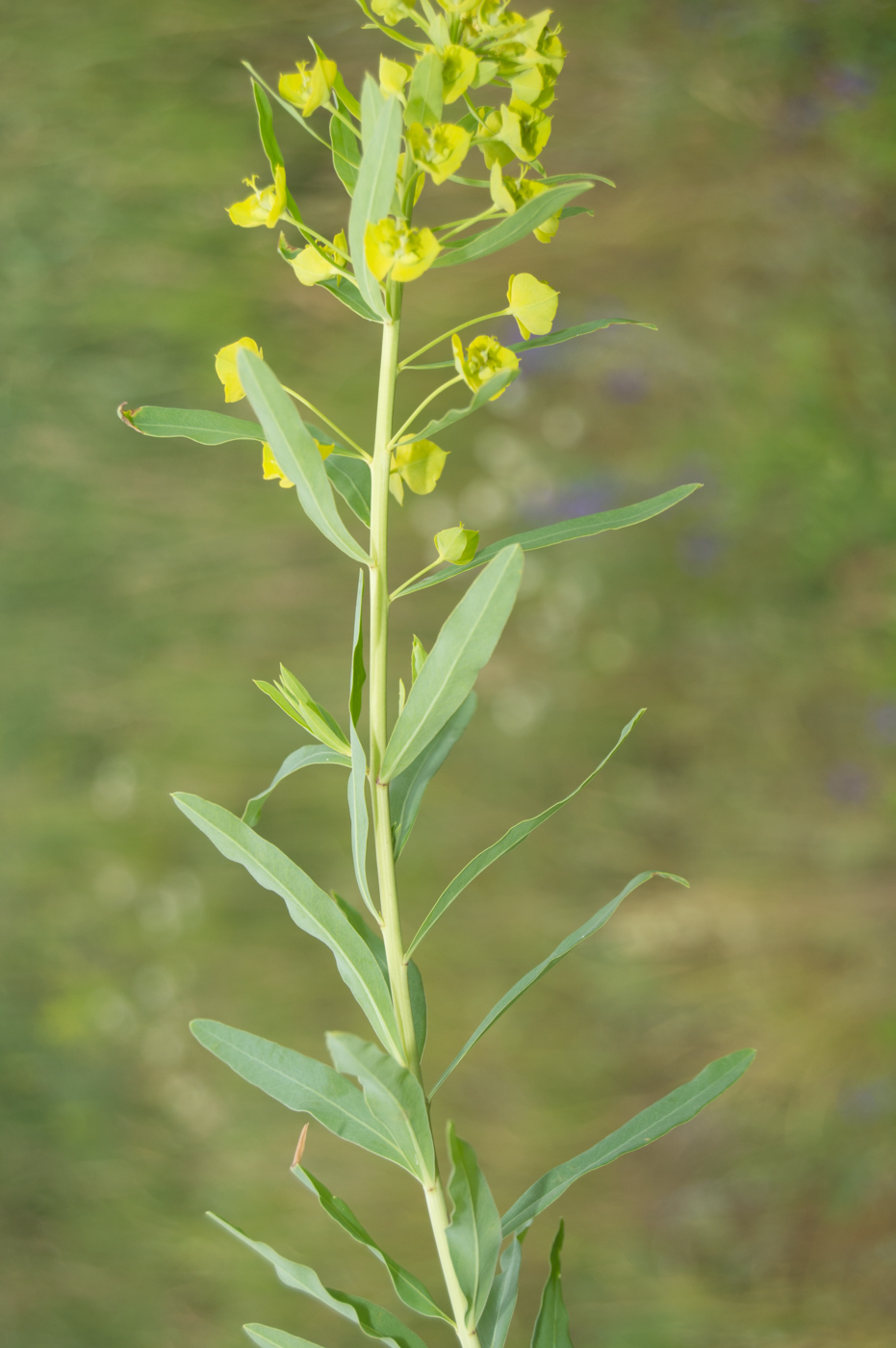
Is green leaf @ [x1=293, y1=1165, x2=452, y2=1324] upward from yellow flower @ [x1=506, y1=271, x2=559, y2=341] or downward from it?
downward

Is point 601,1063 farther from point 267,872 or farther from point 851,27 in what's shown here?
point 851,27

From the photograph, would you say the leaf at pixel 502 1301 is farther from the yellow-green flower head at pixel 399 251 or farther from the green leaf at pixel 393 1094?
the yellow-green flower head at pixel 399 251

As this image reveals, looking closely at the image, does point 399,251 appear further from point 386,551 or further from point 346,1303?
point 346,1303

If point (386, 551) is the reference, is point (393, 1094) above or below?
below

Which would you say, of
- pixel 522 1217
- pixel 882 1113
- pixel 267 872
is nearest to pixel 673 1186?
pixel 882 1113

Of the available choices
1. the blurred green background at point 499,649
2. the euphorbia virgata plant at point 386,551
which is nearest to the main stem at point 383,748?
the euphorbia virgata plant at point 386,551

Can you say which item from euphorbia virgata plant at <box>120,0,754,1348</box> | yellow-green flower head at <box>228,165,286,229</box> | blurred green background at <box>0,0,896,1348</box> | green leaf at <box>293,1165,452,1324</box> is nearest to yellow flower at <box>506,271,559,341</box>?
euphorbia virgata plant at <box>120,0,754,1348</box>

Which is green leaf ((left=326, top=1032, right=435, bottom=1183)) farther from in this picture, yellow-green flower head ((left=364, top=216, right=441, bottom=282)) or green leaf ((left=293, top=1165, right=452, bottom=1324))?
yellow-green flower head ((left=364, top=216, right=441, bottom=282))

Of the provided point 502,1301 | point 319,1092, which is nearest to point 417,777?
point 319,1092
